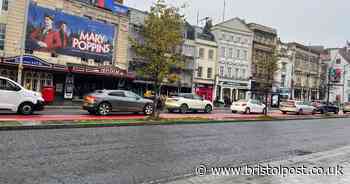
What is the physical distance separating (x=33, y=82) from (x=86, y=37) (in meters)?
7.57

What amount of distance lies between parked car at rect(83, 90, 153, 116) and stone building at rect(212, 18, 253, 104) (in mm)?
35587

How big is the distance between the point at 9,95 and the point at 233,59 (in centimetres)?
4774

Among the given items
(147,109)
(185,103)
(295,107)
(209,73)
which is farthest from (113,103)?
(209,73)

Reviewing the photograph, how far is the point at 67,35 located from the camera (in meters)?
37.3

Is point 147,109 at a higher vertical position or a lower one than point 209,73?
lower

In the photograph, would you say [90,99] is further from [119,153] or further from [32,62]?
[32,62]

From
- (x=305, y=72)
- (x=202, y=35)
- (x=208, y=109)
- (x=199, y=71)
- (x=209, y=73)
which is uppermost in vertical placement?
(x=202, y=35)

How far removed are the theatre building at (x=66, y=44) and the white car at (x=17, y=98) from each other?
14.5m

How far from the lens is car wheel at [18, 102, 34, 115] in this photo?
17344 millimetres

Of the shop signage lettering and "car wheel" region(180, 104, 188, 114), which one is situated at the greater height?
the shop signage lettering

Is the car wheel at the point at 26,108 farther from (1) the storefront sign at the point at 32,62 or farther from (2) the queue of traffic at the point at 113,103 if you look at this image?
(1) the storefront sign at the point at 32,62

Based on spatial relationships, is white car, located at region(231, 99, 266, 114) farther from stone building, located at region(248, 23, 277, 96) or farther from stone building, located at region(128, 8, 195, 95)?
stone building, located at region(248, 23, 277, 96)

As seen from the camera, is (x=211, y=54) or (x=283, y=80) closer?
(x=211, y=54)

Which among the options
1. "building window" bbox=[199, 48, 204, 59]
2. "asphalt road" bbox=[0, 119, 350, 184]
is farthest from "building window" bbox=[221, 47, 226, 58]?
"asphalt road" bbox=[0, 119, 350, 184]
